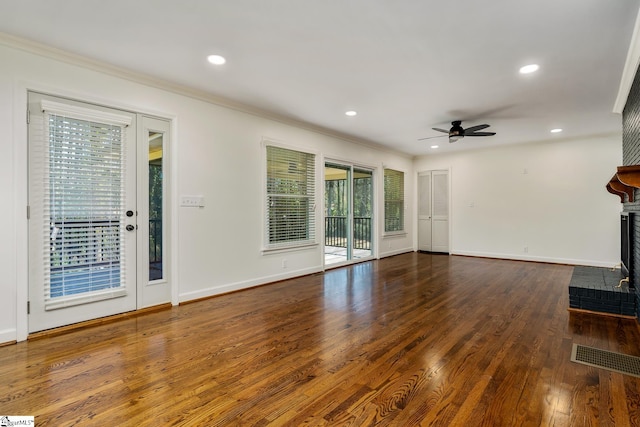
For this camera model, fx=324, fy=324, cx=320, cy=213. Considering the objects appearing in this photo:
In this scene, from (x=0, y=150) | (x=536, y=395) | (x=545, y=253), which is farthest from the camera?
(x=545, y=253)

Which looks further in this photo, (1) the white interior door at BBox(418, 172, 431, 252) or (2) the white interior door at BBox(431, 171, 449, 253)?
(1) the white interior door at BBox(418, 172, 431, 252)

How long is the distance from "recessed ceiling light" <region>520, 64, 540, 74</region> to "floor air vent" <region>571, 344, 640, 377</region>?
2571mm

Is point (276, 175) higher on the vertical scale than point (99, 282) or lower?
higher

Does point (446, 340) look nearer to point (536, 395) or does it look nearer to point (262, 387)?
point (536, 395)

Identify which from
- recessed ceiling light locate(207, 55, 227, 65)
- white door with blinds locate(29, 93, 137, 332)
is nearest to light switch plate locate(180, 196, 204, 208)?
white door with blinds locate(29, 93, 137, 332)

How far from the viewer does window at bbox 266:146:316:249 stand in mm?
4887

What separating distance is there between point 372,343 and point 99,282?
106 inches

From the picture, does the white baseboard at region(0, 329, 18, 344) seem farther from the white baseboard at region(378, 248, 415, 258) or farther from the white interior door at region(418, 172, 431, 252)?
the white interior door at region(418, 172, 431, 252)

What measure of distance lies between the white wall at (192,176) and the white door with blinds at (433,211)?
3.57 m

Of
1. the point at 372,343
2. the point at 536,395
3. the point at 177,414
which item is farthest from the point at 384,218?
the point at 177,414

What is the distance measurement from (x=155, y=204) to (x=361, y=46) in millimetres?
2723

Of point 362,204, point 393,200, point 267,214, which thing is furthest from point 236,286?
point 393,200

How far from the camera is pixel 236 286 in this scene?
437cm

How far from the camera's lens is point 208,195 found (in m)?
4.06
